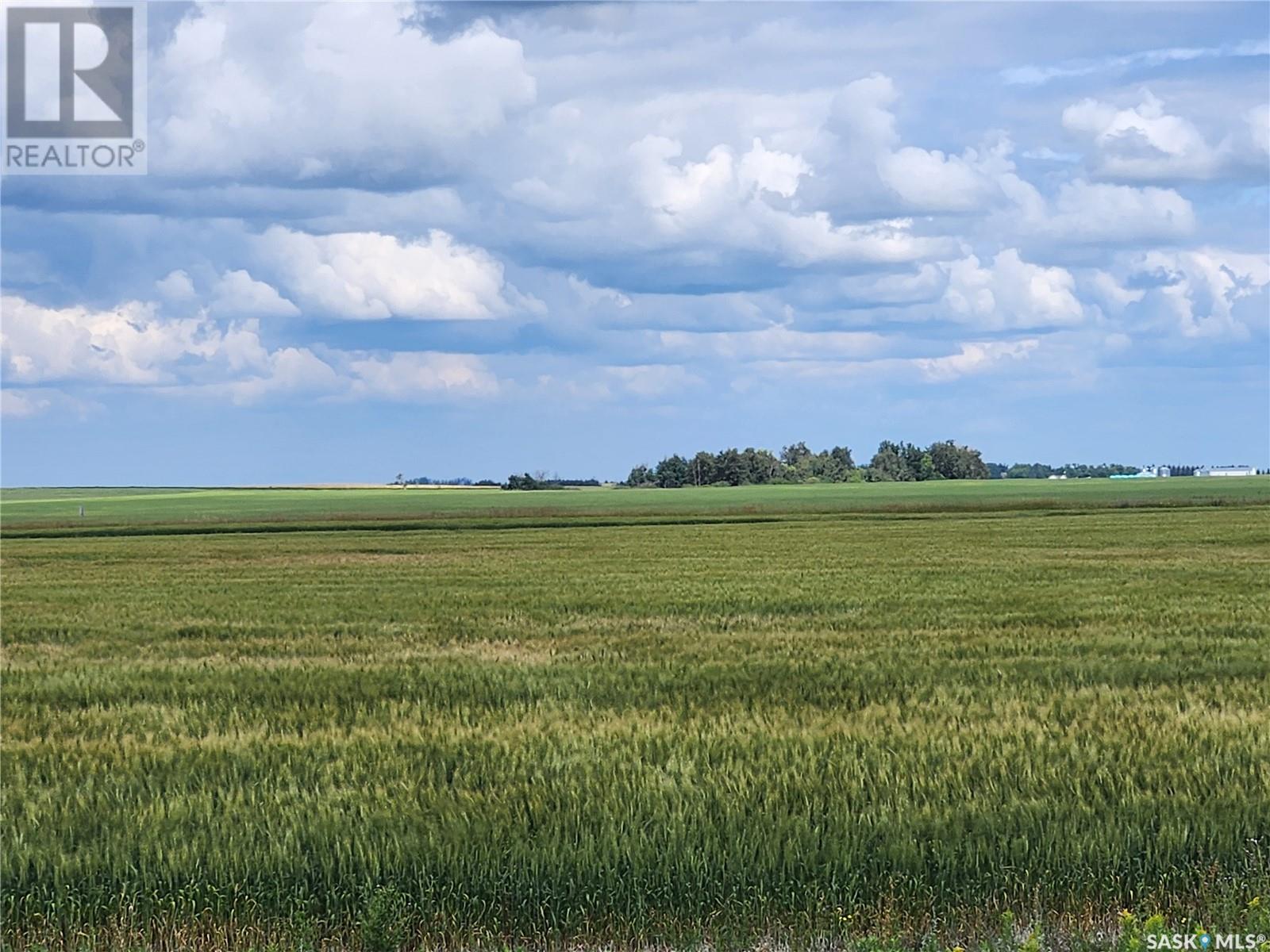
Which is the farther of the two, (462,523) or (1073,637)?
(462,523)

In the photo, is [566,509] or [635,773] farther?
[566,509]

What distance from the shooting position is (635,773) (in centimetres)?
1009

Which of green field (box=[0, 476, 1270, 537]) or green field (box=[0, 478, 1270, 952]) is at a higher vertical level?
green field (box=[0, 476, 1270, 537])

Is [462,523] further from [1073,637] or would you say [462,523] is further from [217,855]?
[217,855]

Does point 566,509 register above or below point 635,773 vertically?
above

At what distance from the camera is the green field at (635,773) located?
7879 millimetres

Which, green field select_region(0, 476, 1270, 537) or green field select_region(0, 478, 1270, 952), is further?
green field select_region(0, 476, 1270, 537)

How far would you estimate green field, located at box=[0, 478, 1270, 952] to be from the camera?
25.8 ft

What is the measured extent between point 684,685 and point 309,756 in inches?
223

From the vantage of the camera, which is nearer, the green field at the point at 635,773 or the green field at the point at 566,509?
the green field at the point at 635,773

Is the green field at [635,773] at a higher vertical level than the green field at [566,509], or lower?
lower

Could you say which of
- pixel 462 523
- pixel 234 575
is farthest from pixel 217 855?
pixel 462 523

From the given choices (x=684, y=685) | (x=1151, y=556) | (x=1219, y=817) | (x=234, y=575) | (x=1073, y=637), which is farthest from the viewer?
(x=1151, y=556)

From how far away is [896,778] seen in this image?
9.84 meters
